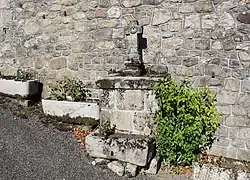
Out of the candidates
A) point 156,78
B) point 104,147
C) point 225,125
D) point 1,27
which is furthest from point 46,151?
point 1,27

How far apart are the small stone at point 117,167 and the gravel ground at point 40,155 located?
0.19ft

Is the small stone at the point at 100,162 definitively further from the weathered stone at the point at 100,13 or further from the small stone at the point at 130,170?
the weathered stone at the point at 100,13

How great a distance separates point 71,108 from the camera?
230 inches

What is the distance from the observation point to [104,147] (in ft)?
15.0

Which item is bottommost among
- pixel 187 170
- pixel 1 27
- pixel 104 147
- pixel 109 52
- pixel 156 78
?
pixel 187 170

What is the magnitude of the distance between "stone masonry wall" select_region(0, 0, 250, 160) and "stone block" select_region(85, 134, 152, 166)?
1.37 meters

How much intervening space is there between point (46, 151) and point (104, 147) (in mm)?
827

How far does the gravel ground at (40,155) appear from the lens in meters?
4.18

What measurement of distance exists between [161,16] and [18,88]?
294cm

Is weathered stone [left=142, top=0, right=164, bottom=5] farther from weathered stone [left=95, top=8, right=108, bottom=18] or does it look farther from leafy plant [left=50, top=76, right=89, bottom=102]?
leafy plant [left=50, top=76, right=89, bottom=102]

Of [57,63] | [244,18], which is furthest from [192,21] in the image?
[57,63]

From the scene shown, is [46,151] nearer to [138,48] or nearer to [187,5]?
[138,48]

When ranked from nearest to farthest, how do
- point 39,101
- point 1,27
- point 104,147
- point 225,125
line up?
point 104,147, point 225,125, point 39,101, point 1,27

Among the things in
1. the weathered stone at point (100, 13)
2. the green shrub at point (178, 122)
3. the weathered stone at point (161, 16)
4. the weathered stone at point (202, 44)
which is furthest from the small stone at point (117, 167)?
the weathered stone at point (100, 13)
